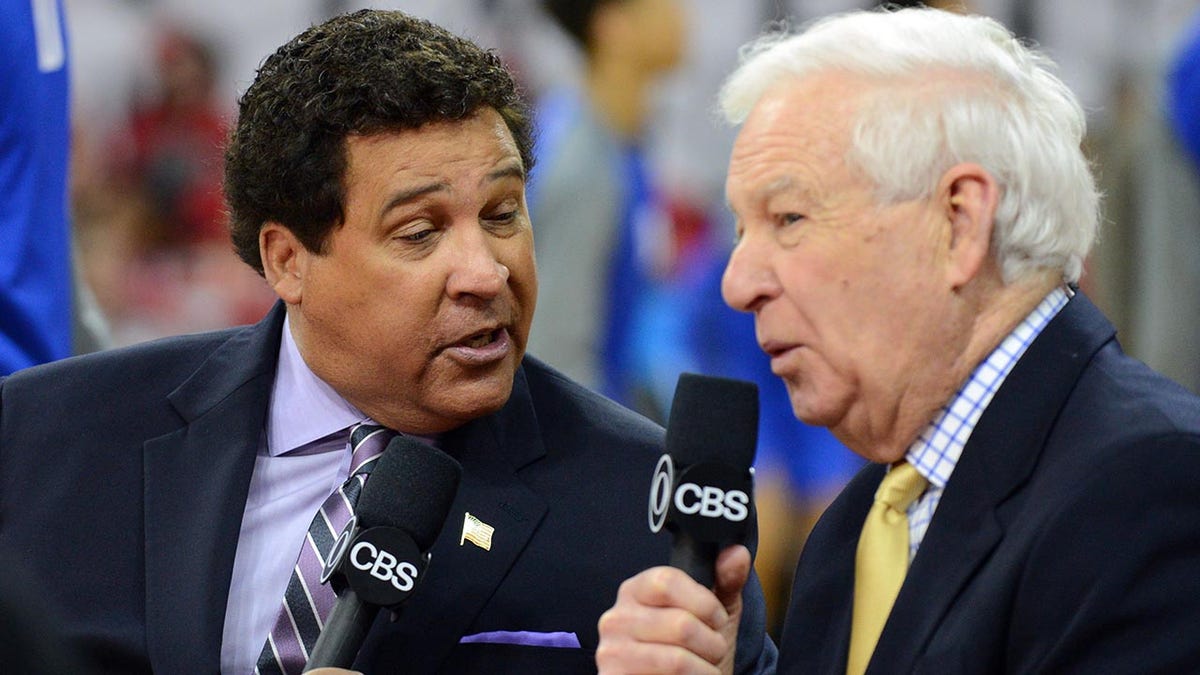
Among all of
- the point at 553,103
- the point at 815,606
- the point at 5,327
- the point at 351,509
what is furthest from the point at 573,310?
the point at 815,606

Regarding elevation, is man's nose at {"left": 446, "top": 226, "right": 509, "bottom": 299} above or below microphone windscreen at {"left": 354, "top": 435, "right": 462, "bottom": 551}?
above

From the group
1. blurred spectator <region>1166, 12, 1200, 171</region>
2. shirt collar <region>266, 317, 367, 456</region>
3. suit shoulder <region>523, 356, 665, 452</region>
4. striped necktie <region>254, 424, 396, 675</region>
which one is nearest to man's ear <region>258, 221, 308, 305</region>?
shirt collar <region>266, 317, 367, 456</region>

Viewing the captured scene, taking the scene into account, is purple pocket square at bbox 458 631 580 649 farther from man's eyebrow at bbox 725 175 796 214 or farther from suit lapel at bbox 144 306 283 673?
man's eyebrow at bbox 725 175 796 214

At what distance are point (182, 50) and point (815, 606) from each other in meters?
4.59

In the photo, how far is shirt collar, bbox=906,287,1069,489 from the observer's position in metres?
2.19

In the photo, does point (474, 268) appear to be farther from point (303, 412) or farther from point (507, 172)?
point (303, 412)

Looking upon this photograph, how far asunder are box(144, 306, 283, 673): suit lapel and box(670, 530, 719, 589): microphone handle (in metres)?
1.01

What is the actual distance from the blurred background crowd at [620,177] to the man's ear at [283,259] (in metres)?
1.97

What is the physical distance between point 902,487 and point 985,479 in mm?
172

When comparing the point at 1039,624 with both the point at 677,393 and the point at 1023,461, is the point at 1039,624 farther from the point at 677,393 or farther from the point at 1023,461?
the point at 677,393

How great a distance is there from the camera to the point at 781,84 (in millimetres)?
2285

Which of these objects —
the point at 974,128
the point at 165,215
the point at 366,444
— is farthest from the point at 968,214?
the point at 165,215

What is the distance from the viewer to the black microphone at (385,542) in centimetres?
214

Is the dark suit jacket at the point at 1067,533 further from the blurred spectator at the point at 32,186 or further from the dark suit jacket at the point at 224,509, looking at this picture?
the blurred spectator at the point at 32,186
